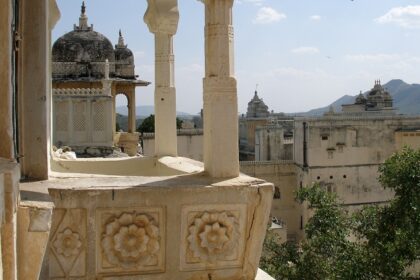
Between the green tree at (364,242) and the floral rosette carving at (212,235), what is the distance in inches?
264

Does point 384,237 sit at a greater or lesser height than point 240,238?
lesser

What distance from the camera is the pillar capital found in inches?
219

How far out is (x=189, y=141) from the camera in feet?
93.4

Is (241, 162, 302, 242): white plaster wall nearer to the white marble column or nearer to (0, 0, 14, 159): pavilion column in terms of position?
the white marble column

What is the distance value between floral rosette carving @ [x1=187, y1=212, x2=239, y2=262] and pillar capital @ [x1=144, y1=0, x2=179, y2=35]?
2.45 meters

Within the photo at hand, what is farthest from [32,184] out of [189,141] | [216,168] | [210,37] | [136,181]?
[189,141]

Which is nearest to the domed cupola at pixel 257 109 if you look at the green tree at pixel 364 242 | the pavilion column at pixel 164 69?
the green tree at pixel 364 242

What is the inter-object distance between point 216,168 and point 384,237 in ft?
26.2

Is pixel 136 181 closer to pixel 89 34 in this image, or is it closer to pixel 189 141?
pixel 89 34

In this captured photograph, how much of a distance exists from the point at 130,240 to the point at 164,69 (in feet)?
8.28

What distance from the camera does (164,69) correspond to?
584 centimetres

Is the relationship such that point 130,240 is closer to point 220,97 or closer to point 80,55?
point 220,97

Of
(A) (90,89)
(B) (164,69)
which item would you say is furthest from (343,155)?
(B) (164,69)

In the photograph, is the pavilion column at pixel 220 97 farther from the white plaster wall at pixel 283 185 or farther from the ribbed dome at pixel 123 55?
the white plaster wall at pixel 283 185
